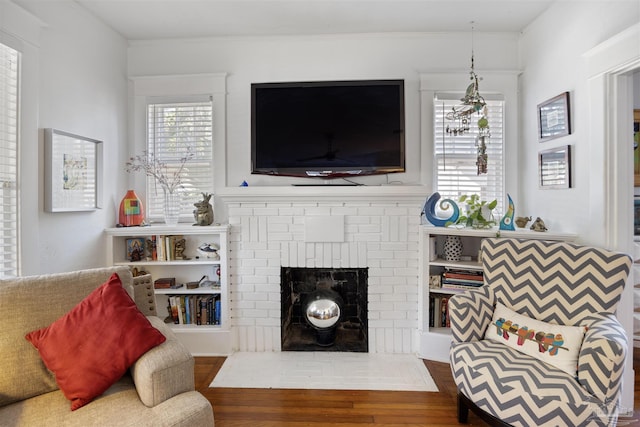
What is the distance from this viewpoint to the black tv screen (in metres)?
2.75

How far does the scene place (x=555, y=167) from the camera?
2.44 m

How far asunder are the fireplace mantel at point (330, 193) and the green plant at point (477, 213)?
366 mm

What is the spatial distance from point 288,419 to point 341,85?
7.73 ft

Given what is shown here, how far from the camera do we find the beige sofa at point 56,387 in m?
1.24

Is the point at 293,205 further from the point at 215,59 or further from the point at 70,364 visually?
the point at 70,364

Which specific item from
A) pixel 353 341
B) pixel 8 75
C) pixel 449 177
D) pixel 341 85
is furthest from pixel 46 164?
pixel 449 177

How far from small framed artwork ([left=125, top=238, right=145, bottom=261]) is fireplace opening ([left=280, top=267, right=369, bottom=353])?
46.1 inches

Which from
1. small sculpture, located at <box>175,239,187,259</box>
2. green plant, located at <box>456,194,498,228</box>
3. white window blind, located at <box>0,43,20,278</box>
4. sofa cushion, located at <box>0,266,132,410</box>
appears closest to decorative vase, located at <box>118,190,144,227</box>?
small sculpture, located at <box>175,239,187,259</box>

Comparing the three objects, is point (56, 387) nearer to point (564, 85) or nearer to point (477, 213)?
point (477, 213)

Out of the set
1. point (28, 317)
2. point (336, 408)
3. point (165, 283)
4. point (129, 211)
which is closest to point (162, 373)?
point (28, 317)

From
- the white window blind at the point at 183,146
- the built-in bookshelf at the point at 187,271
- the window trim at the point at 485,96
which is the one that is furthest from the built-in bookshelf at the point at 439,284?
the white window blind at the point at 183,146

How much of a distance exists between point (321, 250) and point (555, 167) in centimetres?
179

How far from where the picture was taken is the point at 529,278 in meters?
1.99

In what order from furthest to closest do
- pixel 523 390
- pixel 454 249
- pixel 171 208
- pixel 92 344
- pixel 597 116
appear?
pixel 171 208 → pixel 454 249 → pixel 597 116 → pixel 523 390 → pixel 92 344
